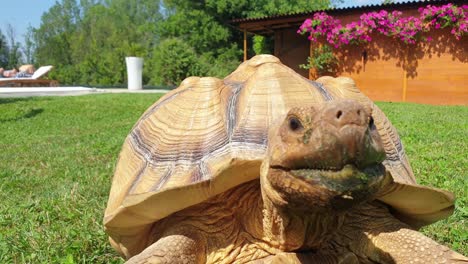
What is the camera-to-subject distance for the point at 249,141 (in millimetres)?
1331

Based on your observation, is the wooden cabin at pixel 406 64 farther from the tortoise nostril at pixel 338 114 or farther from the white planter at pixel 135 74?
the tortoise nostril at pixel 338 114

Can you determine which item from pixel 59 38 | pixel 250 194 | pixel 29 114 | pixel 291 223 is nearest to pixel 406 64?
pixel 29 114

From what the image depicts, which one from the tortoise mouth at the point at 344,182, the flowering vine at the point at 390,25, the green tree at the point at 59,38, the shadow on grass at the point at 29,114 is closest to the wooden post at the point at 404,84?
the flowering vine at the point at 390,25

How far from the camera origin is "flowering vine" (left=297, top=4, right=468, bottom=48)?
1119cm

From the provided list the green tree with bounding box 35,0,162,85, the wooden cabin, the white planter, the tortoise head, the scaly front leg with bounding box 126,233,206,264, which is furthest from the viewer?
the green tree with bounding box 35,0,162,85

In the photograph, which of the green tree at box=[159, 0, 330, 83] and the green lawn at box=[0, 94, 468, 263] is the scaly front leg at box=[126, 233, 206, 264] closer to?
the green lawn at box=[0, 94, 468, 263]

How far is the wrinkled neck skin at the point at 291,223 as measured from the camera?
1.10 metres

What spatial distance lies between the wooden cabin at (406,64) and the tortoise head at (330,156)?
12.0m

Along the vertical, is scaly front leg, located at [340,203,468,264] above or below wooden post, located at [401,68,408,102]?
above

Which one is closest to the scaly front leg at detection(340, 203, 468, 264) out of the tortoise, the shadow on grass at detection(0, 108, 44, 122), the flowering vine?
the tortoise

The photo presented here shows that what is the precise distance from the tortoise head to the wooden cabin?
12.0 metres

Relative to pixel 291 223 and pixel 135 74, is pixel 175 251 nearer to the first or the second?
pixel 291 223

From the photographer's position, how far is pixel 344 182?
0.92 meters

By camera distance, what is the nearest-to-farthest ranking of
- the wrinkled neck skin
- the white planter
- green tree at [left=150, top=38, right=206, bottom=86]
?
the wrinkled neck skin
green tree at [left=150, top=38, right=206, bottom=86]
the white planter
